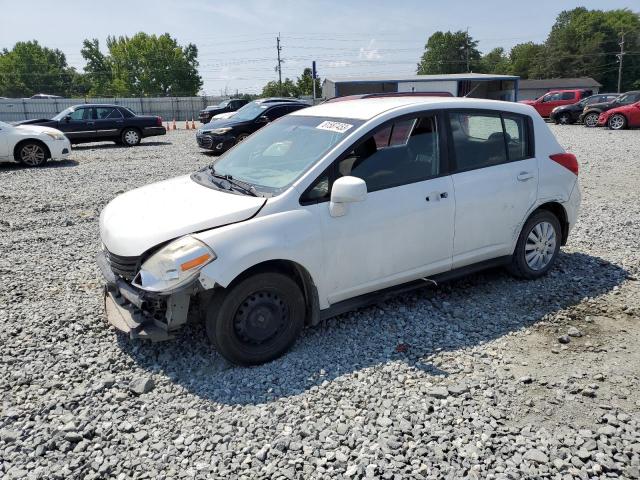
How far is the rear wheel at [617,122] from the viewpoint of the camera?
2181 cm

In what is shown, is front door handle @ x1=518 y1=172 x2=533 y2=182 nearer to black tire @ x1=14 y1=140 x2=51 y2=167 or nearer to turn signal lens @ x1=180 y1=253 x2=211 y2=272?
turn signal lens @ x1=180 y1=253 x2=211 y2=272

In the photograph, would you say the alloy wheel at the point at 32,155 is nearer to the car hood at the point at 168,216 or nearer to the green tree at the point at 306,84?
the car hood at the point at 168,216

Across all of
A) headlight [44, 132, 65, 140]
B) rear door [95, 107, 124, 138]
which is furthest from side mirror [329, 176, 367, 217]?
rear door [95, 107, 124, 138]

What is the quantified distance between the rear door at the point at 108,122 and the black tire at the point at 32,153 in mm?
5056

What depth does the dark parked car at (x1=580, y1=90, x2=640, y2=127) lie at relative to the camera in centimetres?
2283

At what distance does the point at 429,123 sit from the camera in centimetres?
432

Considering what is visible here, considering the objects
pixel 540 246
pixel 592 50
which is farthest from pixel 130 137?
pixel 592 50

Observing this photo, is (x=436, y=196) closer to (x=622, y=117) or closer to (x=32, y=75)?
(x=622, y=117)

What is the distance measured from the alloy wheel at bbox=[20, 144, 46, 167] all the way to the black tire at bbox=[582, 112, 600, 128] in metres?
22.9

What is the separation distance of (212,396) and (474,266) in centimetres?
263

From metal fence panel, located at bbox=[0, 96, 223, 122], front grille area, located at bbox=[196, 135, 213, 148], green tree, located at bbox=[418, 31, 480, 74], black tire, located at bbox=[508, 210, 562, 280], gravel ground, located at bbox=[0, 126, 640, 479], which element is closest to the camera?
gravel ground, located at bbox=[0, 126, 640, 479]

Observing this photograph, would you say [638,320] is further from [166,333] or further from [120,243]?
[120,243]

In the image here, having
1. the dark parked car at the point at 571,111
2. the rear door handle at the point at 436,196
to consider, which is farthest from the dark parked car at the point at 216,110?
the rear door handle at the point at 436,196

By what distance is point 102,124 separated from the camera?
1831 centimetres
